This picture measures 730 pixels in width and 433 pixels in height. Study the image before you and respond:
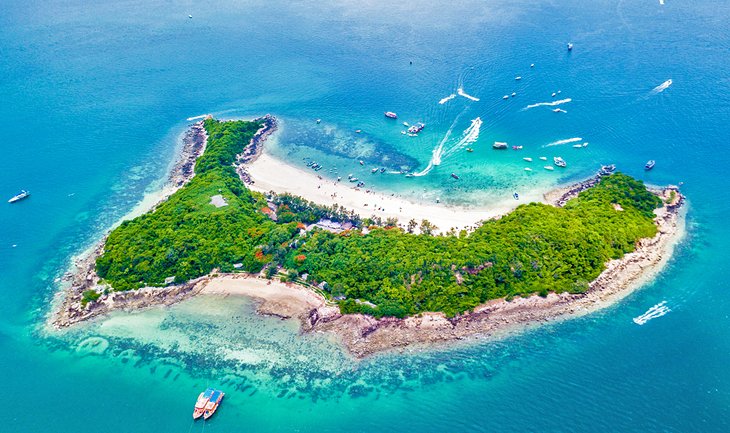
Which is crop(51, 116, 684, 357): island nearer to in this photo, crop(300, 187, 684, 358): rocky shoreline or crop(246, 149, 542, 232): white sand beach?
crop(300, 187, 684, 358): rocky shoreline

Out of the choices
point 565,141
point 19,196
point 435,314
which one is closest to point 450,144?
point 565,141

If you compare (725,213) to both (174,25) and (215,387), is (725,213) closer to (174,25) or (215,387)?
(215,387)

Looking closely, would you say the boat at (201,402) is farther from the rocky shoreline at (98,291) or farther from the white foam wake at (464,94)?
the white foam wake at (464,94)

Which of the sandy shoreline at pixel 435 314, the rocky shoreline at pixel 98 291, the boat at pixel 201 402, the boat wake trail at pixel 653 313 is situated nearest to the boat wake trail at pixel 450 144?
the sandy shoreline at pixel 435 314

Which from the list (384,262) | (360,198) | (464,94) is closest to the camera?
(384,262)

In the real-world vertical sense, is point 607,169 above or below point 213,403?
above

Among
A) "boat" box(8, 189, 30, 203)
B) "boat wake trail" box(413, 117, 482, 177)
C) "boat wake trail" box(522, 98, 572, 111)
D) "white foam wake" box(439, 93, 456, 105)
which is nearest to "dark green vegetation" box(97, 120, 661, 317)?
"boat wake trail" box(413, 117, 482, 177)

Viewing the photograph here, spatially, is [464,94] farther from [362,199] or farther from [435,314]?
[435,314]
